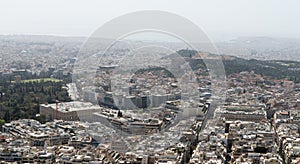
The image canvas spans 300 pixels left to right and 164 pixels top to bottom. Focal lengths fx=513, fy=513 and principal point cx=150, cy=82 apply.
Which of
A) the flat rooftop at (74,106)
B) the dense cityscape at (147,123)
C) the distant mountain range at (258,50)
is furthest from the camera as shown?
the distant mountain range at (258,50)

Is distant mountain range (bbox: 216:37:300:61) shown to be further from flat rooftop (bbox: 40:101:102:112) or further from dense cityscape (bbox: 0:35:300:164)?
flat rooftop (bbox: 40:101:102:112)

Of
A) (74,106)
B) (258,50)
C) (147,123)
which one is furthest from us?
(258,50)

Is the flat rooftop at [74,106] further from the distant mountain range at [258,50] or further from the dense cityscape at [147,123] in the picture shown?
the distant mountain range at [258,50]

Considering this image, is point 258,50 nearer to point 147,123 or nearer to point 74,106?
point 74,106

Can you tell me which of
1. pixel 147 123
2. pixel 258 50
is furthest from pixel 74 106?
pixel 258 50

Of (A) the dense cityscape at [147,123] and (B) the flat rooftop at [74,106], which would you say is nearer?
(A) the dense cityscape at [147,123]

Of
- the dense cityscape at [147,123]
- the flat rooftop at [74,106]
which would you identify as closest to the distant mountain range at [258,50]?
the dense cityscape at [147,123]

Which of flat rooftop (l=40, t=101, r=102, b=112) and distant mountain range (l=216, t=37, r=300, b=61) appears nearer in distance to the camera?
flat rooftop (l=40, t=101, r=102, b=112)

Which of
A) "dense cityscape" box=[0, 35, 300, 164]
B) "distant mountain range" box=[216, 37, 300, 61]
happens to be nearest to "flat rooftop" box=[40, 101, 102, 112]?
"dense cityscape" box=[0, 35, 300, 164]

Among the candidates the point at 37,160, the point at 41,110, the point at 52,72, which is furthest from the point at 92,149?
the point at 52,72

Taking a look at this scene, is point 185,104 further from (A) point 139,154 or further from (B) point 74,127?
(A) point 139,154

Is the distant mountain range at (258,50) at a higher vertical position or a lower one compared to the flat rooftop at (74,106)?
higher
